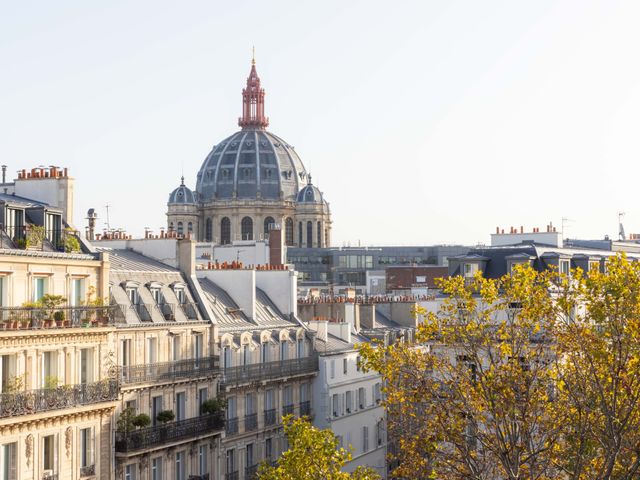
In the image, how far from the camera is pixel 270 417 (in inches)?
1971

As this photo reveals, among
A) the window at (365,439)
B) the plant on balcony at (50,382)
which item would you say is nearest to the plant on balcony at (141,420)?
the plant on balcony at (50,382)

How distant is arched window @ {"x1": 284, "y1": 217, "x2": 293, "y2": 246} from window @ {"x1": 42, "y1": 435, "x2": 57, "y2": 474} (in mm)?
149770

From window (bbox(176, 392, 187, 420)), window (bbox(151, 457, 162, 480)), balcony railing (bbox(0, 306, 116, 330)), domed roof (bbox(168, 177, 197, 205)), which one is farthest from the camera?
domed roof (bbox(168, 177, 197, 205))

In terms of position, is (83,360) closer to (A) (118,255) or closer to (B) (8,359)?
(B) (8,359)

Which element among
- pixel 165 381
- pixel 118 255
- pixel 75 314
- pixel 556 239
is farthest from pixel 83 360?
pixel 556 239

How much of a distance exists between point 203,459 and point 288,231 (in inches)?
5669

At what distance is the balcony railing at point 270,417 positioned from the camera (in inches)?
1954

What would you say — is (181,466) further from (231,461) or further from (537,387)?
(537,387)

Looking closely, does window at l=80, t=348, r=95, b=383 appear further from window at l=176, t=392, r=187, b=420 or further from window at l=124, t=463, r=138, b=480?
window at l=176, t=392, r=187, b=420

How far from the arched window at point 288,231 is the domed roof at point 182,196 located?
1396cm

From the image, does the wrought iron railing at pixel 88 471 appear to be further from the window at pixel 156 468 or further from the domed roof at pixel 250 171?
the domed roof at pixel 250 171

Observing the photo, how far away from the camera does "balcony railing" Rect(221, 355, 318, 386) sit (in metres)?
47.5

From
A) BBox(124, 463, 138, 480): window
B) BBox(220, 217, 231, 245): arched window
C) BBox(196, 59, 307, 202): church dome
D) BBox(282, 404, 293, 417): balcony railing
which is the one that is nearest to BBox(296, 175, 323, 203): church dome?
BBox(196, 59, 307, 202): church dome

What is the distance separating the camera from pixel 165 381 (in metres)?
42.9
